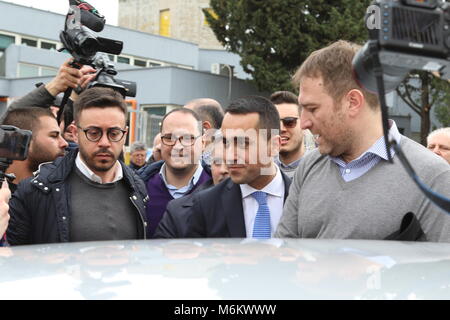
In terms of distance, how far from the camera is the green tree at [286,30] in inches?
Answer: 867

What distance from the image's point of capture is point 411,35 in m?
1.37

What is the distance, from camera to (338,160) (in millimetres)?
2621

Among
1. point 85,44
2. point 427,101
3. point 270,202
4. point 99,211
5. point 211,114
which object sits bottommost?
point 99,211

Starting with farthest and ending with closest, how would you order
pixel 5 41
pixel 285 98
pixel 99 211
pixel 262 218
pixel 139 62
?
pixel 139 62 < pixel 5 41 < pixel 285 98 < pixel 99 211 < pixel 262 218

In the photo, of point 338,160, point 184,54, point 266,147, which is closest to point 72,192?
point 266,147

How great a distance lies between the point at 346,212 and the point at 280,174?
1.07 metres

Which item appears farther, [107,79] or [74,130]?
[74,130]

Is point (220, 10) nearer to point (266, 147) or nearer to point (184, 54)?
point (184, 54)

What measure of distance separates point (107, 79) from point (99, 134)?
0.42 metres

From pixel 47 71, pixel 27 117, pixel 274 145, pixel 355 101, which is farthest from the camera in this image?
pixel 47 71

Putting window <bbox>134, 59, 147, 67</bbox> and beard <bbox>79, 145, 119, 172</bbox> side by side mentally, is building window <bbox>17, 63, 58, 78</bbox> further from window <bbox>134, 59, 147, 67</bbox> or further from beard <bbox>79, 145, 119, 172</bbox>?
beard <bbox>79, 145, 119, 172</bbox>

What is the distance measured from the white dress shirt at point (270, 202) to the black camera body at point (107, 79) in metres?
1.09

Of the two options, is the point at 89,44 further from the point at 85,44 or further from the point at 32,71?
the point at 32,71

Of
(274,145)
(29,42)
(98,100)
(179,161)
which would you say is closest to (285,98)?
(179,161)
